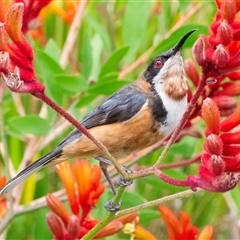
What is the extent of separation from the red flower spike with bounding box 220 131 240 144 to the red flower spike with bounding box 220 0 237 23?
21 centimetres

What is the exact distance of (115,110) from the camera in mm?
1931


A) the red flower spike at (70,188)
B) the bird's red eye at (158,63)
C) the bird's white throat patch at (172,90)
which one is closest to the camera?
the red flower spike at (70,188)

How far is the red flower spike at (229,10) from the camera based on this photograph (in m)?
1.16

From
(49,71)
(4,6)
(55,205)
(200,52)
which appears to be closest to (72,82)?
(49,71)

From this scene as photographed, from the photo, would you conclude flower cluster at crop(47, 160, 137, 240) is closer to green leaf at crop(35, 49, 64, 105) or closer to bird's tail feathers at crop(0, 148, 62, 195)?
bird's tail feathers at crop(0, 148, 62, 195)

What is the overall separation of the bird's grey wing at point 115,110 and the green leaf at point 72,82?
8 cm

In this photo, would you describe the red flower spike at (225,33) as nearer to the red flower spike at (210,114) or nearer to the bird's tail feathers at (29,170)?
the red flower spike at (210,114)

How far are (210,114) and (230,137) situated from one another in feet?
0.26

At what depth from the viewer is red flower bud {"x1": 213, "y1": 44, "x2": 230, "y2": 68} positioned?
1147 millimetres

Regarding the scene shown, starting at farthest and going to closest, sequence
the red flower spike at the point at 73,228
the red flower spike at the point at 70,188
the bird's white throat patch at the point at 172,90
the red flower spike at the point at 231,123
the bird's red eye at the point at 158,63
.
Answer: the bird's red eye at the point at 158,63, the bird's white throat patch at the point at 172,90, the red flower spike at the point at 70,188, the red flower spike at the point at 73,228, the red flower spike at the point at 231,123

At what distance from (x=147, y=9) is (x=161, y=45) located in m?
0.21

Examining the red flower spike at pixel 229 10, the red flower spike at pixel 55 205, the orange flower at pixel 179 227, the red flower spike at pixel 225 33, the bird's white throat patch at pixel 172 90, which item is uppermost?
the red flower spike at pixel 229 10

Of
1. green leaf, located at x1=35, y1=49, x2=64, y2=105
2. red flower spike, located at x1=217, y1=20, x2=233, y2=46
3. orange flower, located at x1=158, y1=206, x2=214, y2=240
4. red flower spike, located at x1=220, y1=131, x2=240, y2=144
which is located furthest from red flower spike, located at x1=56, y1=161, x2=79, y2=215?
red flower spike, located at x1=217, y1=20, x2=233, y2=46

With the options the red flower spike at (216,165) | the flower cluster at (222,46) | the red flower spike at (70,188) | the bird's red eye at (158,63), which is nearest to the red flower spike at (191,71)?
the bird's red eye at (158,63)
